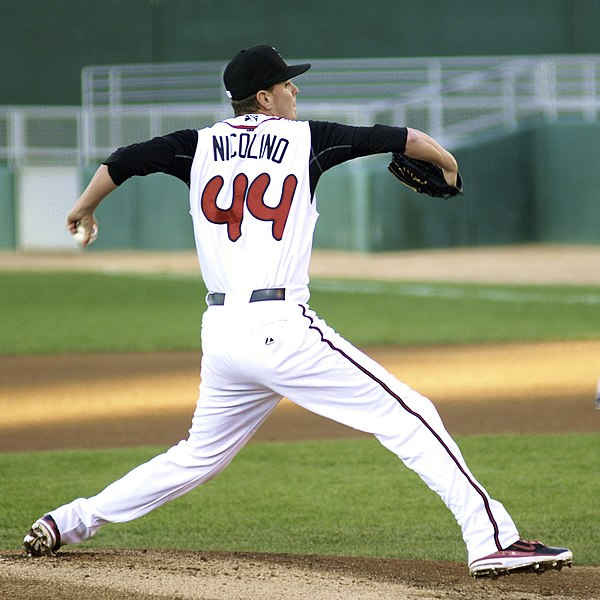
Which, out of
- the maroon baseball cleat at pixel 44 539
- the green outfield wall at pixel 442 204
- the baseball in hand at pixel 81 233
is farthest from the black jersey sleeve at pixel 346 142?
the green outfield wall at pixel 442 204

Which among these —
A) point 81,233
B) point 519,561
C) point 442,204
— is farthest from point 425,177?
point 442,204

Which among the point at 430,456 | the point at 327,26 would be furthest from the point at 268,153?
the point at 327,26

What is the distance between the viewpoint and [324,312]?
15414 mm

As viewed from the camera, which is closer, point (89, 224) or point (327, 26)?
point (89, 224)

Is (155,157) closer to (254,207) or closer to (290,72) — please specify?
(254,207)

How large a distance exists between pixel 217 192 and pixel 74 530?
1401 mm

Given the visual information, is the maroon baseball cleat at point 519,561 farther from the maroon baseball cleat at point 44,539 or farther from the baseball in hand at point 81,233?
the baseball in hand at point 81,233

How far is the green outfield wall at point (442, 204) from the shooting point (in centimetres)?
2362

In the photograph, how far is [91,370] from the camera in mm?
11398

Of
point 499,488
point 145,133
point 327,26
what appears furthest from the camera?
point 327,26

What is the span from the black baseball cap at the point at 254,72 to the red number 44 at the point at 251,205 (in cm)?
36

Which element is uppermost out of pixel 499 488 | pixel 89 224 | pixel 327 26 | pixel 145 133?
pixel 327 26

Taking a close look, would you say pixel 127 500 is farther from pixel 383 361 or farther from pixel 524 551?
pixel 383 361

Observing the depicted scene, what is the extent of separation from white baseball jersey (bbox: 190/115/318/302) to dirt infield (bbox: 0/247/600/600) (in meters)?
1.06
